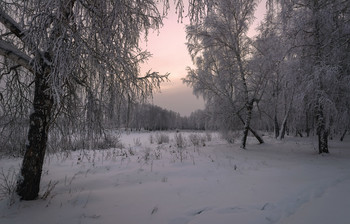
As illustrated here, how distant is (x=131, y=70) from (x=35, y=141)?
80.6 inches

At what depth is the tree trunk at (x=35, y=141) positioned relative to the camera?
2.92 metres

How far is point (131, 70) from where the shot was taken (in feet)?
11.2

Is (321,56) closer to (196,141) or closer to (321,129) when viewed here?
(321,129)

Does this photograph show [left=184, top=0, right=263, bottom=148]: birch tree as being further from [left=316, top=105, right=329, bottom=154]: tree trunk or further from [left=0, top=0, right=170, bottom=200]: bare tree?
[left=0, top=0, right=170, bottom=200]: bare tree

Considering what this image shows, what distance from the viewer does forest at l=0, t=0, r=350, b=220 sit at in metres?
2.29

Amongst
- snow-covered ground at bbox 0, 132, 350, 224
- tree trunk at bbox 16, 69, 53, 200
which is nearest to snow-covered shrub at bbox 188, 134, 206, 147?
snow-covered ground at bbox 0, 132, 350, 224

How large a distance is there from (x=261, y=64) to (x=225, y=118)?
336 cm

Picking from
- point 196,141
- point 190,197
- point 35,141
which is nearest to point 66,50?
point 35,141

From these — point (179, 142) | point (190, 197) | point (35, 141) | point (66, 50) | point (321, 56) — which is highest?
point (321, 56)

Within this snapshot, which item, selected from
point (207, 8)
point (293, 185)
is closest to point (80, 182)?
point (207, 8)

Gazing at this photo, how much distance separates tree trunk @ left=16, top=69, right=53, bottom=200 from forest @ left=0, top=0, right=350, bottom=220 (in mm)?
15

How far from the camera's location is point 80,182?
13.6ft

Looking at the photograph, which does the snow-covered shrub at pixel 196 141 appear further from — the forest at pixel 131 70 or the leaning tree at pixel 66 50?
the leaning tree at pixel 66 50

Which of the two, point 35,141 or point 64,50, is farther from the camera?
point 35,141
